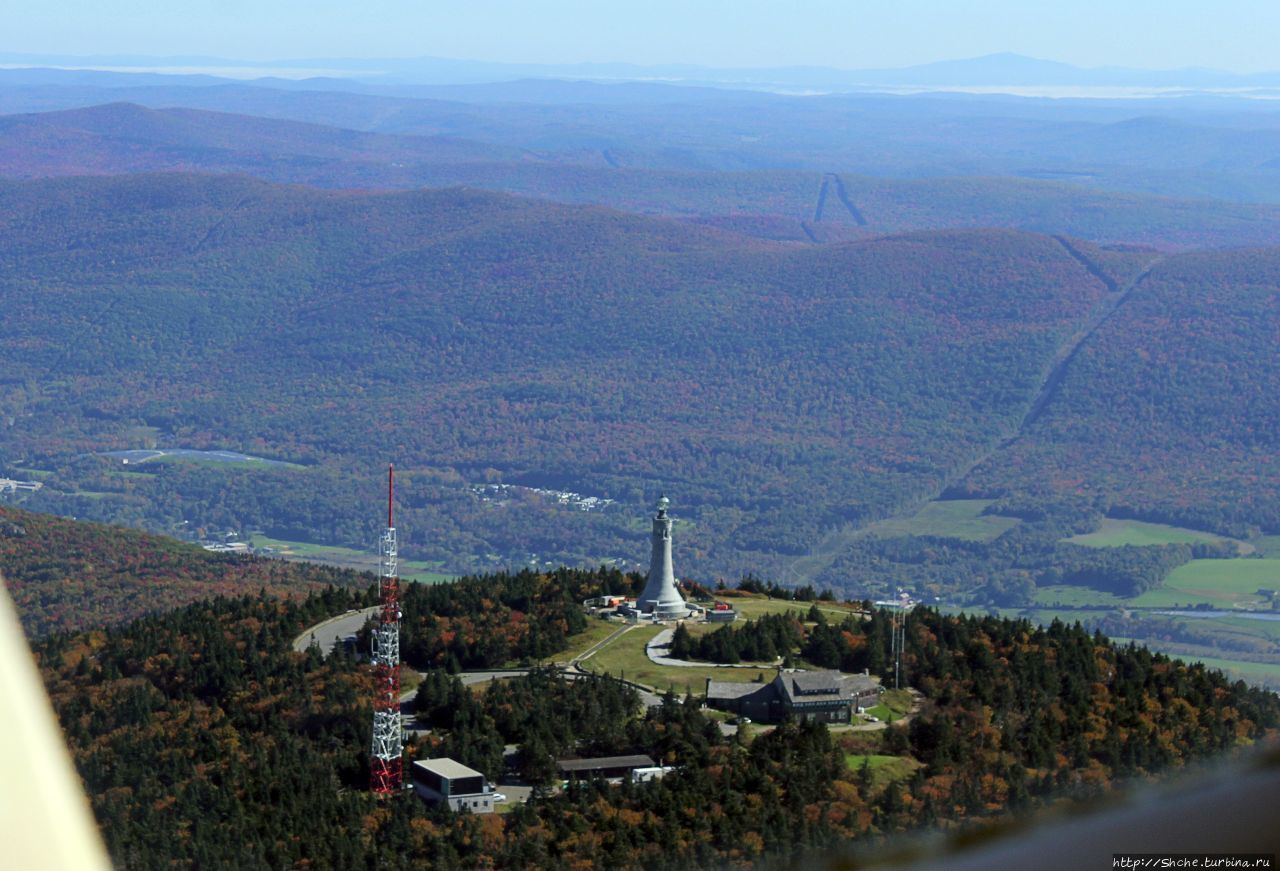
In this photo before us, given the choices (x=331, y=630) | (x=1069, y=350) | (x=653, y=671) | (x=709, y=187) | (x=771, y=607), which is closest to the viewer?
(x=653, y=671)

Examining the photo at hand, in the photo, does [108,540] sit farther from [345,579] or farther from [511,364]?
[511,364]

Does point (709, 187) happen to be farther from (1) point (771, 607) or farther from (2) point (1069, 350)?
(1) point (771, 607)

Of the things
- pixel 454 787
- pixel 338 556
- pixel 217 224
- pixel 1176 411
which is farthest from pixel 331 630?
pixel 217 224

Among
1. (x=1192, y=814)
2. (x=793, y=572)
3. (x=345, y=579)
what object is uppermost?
(x=1192, y=814)

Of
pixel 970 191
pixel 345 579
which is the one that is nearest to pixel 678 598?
pixel 345 579

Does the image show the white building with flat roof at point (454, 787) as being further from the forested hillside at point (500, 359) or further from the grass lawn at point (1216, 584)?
the forested hillside at point (500, 359)

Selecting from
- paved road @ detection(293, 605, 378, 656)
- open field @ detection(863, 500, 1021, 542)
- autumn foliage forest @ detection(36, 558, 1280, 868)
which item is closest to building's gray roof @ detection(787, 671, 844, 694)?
autumn foliage forest @ detection(36, 558, 1280, 868)

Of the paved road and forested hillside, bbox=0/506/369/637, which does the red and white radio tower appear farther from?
forested hillside, bbox=0/506/369/637
